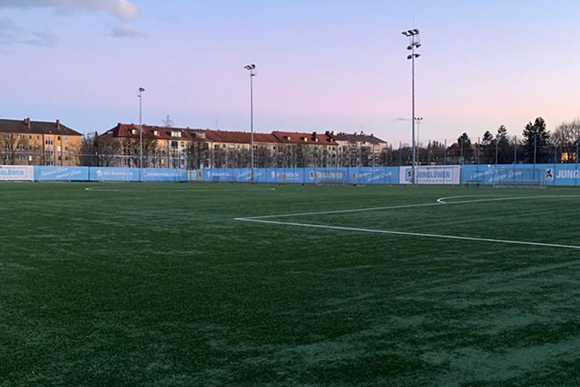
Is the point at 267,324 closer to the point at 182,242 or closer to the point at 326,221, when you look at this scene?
the point at 182,242

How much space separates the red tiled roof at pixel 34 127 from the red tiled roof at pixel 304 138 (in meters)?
53.1

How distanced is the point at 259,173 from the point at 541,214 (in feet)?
157

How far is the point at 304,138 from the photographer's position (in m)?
154

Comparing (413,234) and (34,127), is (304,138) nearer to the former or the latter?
(34,127)

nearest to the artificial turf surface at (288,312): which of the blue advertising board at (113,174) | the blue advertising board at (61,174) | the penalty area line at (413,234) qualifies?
the penalty area line at (413,234)

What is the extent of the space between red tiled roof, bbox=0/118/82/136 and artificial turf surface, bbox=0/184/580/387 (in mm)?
122400

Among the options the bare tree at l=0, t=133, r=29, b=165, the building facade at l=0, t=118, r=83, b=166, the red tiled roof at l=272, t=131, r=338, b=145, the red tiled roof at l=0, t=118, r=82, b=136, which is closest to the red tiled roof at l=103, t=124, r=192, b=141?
the building facade at l=0, t=118, r=83, b=166

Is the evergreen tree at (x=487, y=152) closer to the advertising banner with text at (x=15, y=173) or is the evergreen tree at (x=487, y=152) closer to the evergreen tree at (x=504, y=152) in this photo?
the evergreen tree at (x=504, y=152)

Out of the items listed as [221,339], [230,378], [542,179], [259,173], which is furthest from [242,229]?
[259,173]

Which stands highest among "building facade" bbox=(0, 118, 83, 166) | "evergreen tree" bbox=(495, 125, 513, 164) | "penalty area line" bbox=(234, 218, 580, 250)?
"building facade" bbox=(0, 118, 83, 166)

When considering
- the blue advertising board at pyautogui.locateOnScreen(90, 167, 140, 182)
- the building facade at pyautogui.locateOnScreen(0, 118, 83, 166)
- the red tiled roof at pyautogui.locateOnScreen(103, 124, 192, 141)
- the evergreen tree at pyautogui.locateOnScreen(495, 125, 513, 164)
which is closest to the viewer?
the evergreen tree at pyautogui.locateOnScreen(495, 125, 513, 164)

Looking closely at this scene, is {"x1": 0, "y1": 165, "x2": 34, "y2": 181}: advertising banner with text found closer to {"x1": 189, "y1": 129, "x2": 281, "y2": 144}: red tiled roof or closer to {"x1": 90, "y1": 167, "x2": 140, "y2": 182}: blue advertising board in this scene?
{"x1": 90, "y1": 167, "x2": 140, "y2": 182}: blue advertising board

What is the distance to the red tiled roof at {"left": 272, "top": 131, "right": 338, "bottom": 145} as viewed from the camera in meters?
150

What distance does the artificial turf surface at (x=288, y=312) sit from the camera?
3.29m
